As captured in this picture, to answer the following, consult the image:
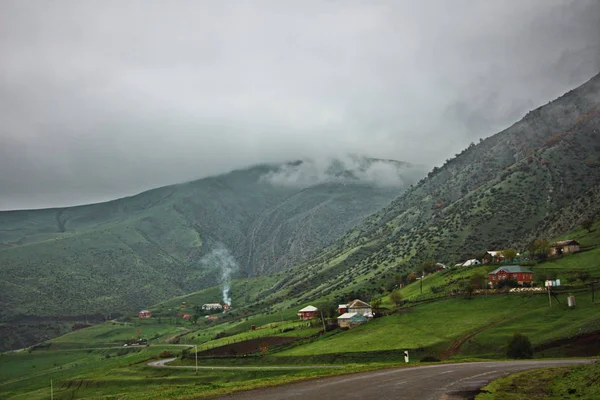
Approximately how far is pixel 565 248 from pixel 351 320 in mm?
52199

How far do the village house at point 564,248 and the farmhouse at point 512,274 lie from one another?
700 inches

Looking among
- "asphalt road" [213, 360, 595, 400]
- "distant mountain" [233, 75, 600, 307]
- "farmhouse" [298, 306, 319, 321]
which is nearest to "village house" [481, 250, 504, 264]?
"distant mountain" [233, 75, 600, 307]

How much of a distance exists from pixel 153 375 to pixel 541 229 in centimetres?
11828

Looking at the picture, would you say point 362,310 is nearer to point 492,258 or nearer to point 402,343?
point 402,343

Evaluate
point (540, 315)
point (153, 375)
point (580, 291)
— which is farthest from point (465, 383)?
point (153, 375)

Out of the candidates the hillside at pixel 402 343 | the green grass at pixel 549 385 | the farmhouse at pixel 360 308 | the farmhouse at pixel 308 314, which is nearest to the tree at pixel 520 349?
the hillside at pixel 402 343

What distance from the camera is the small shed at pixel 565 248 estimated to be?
113 meters

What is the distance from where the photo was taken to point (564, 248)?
374 ft

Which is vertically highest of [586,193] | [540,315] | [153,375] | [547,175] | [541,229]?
[547,175]

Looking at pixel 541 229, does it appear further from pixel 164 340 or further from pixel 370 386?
pixel 370 386

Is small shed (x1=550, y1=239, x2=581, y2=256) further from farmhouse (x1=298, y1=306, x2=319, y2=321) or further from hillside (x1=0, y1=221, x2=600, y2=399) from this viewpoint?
farmhouse (x1=298, y1=306, x2=319, y2=321)

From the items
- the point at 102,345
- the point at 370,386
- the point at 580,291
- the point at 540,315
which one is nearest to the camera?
the point at 370,386

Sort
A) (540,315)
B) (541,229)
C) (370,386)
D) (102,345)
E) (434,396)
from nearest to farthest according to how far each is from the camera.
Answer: (434,396) → (370,386) → (540,315) → (541,229) → (102,345)

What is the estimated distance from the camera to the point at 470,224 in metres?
171
